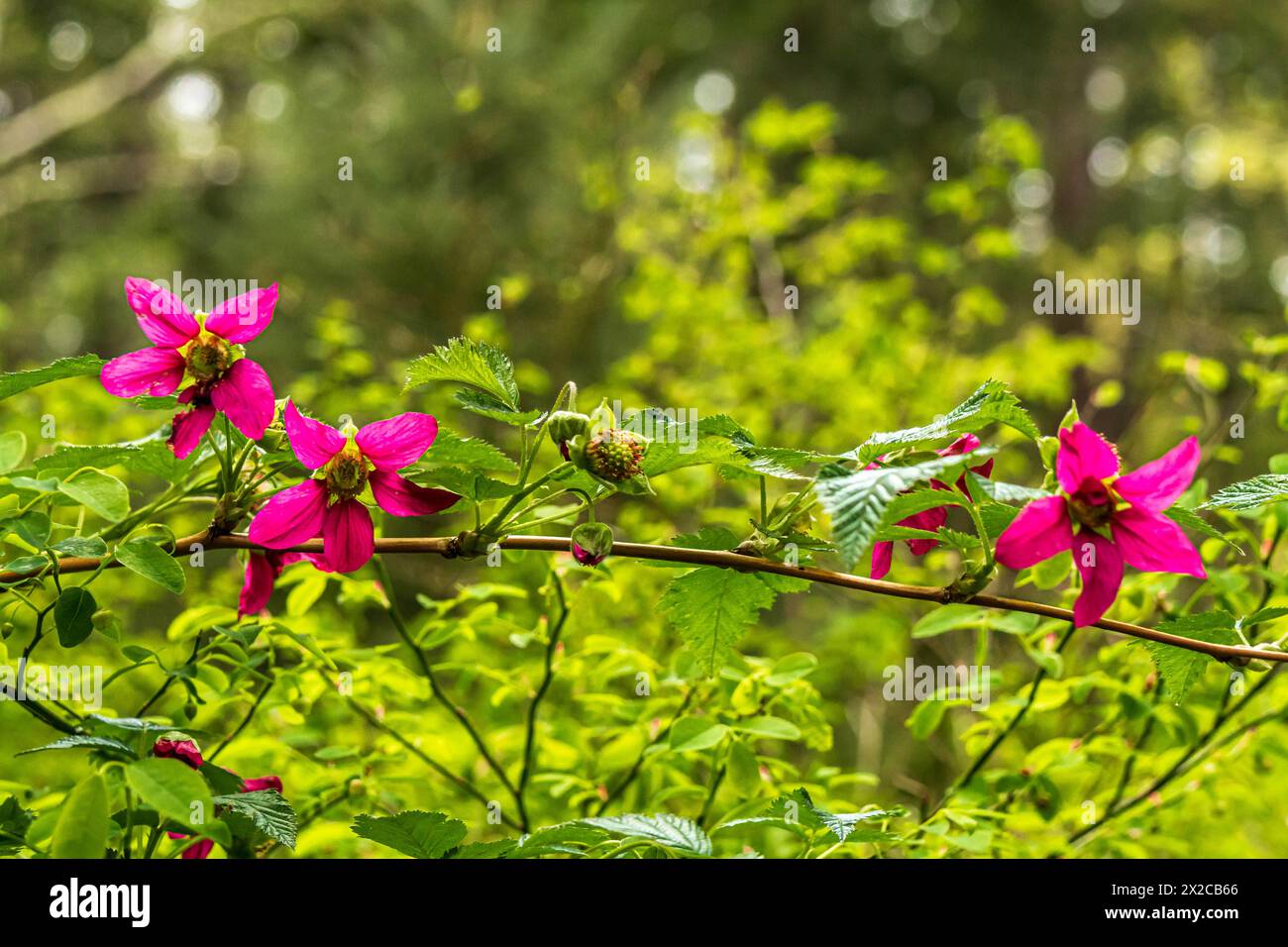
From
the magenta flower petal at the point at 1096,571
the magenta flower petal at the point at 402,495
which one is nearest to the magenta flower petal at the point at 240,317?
the magenta flower petal at the point at 402,495

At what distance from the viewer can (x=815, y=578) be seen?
1.87ft

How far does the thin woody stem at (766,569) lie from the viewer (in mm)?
550

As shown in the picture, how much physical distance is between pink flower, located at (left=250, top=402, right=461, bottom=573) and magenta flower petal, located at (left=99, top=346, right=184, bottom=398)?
9 centimetres

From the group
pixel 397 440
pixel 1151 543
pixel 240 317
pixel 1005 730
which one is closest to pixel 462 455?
pixel 397 440

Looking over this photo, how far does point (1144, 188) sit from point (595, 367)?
4.89 m

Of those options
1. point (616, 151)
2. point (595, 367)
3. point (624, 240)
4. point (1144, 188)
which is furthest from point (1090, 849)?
point (1144, 188)

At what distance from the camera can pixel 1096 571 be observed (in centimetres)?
55

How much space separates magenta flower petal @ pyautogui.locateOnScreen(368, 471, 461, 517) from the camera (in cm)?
60

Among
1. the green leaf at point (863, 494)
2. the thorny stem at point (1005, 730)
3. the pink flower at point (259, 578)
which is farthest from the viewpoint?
the thorny stem at point (1005, 730)

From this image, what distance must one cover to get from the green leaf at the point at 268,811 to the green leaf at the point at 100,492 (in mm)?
175

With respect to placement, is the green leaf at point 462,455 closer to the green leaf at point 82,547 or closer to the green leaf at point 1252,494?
the green leaf at point 82,547

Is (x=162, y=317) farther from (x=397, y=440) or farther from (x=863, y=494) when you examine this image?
(x=863, y=494)

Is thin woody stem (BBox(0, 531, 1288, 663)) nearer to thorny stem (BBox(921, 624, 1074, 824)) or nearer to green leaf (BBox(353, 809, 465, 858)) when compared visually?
green leaf (BBox(353, 809, 465, 858))

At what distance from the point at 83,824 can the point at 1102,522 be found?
50cm
